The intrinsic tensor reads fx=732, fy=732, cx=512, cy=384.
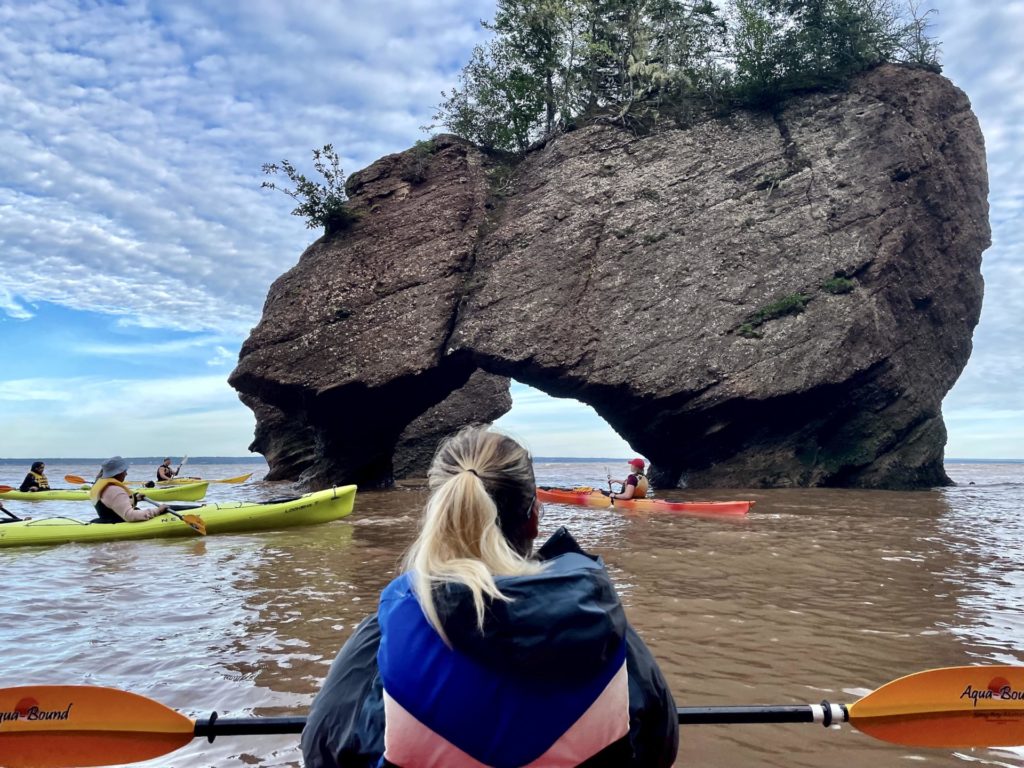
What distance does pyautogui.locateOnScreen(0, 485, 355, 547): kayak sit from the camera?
34.3 ft

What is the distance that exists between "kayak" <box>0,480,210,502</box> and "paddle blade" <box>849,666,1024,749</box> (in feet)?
59.2

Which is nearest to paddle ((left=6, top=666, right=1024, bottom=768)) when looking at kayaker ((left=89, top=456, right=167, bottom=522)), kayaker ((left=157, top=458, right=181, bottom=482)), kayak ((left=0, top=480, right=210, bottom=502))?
kayaker ((left=89, top=456, right=167, bottom=522))

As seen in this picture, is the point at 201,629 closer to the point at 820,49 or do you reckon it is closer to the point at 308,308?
the point at 308,308

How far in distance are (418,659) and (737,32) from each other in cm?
2224

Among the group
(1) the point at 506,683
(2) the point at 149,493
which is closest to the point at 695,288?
(2) the point at 149,493

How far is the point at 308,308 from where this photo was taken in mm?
19188

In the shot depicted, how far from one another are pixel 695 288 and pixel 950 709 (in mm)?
15263

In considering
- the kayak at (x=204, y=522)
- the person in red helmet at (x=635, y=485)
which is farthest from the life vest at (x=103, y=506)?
the person in red helmet at (x=635, y=485)

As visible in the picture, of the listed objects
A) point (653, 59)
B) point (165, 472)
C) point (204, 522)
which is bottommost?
point (204, 522)

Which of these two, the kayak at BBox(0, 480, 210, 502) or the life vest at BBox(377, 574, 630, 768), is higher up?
the life vest at BBox(377, 574, 630, 768)

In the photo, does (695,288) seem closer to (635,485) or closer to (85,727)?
(635,485)

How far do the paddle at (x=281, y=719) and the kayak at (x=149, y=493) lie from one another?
16422mm

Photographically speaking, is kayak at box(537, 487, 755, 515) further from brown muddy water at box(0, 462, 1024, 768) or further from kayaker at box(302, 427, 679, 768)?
kayaker at box(302, 427, 679, 768)

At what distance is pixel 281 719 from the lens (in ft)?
9.27
